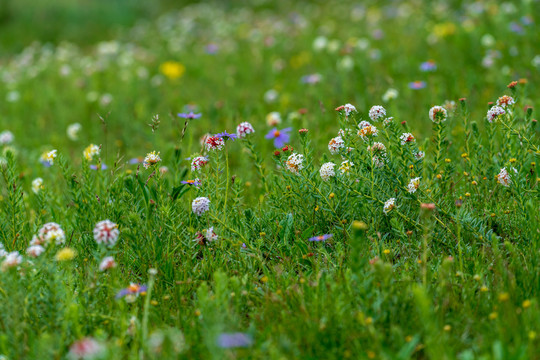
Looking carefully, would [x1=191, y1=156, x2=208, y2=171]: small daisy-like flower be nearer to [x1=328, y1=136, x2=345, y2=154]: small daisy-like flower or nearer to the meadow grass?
the meadow grass

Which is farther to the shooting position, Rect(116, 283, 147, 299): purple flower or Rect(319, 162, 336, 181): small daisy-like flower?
Rect(319, 162, 336, 181): small daisy-like flower

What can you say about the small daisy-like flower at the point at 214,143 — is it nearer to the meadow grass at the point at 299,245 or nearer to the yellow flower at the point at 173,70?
the meadow grass at the point at 299,245

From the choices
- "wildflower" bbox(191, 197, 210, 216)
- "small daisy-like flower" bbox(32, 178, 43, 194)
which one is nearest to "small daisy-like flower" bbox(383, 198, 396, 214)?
"wildflower" bbox(191, 197, 210, 216)

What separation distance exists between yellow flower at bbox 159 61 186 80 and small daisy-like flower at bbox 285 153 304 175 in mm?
4603

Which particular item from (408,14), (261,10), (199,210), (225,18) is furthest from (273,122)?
(261,10)

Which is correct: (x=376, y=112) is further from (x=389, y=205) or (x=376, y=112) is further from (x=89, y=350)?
(x=89, y=350)

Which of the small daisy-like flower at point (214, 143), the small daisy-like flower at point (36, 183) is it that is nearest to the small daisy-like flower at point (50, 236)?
the small daisy-like flower at point (214, 143)

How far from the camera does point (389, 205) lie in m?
2.23

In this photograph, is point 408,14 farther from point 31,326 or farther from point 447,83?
point 31,326

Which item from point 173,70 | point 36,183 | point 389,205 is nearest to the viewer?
point 389,205

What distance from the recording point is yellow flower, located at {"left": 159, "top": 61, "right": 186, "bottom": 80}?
665cm

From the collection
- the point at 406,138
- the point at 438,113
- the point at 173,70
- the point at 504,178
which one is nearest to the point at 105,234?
the point at 406,138

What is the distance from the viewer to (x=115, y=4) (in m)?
14.2

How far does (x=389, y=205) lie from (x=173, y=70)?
5053mm
